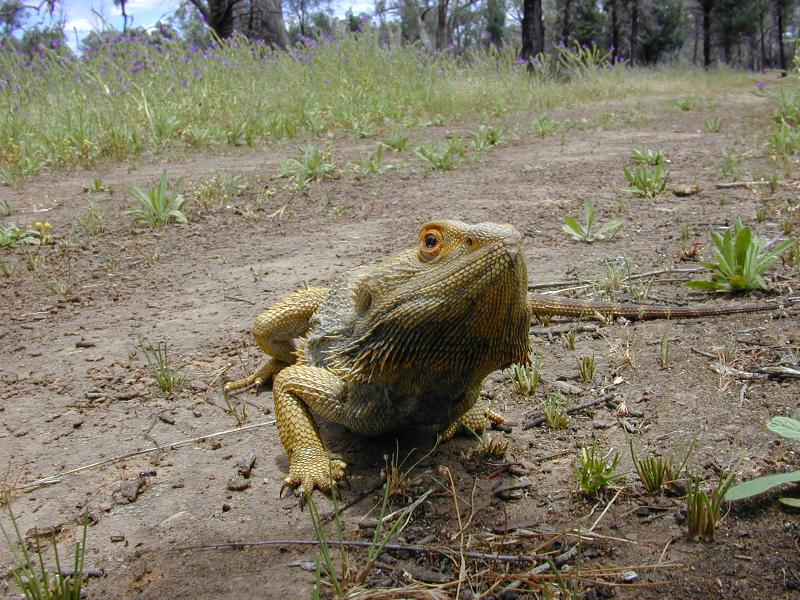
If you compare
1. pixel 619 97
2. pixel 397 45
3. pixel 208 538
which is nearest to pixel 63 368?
pixel 208 538

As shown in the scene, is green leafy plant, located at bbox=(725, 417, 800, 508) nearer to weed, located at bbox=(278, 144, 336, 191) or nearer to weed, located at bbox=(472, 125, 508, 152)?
weed, located at bbox=(278, 144, 336, 191)

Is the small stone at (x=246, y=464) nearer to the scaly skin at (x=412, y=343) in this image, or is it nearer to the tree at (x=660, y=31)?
the scaly skin at (x=412, y=343)

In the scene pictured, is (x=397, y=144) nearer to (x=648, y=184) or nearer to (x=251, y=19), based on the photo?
(x=648, y=184)

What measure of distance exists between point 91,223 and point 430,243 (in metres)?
5.00

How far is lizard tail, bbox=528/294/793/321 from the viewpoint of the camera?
369 centimetres

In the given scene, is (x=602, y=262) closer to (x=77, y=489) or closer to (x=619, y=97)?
(x=77, y=489)

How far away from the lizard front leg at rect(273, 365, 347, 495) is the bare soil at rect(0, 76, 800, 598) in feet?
0.37

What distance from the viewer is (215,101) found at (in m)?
10.7

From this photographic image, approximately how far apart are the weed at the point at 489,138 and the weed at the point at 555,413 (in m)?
6.82

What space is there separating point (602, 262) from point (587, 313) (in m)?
1.04

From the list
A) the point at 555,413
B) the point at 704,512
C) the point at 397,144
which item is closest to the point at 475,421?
the point at 555,413

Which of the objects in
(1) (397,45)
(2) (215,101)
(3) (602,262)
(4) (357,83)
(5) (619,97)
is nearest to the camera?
(3) (602,262)

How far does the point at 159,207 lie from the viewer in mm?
6391

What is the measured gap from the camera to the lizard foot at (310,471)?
259 centimetres
